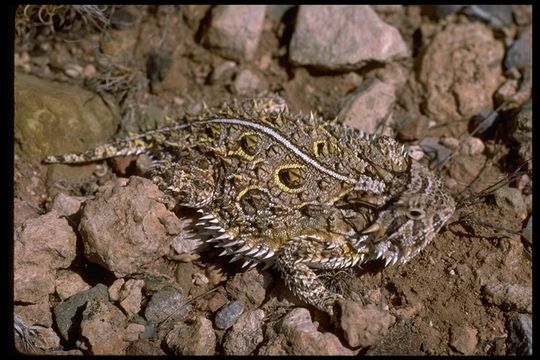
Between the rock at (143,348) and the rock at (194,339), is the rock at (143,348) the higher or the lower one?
the lower one

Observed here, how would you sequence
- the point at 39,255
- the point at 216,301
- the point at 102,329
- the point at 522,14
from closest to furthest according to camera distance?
the point at 102,329
the point at 39,255
the point at 216,301
the point at 522,14

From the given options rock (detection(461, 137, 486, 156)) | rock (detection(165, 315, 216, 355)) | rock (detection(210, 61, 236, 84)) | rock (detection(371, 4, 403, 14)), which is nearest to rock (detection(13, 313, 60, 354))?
rock (detection(165, 315, 216, 355))

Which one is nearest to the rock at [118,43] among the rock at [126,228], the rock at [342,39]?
the rock at [342,39]

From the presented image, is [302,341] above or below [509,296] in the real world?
below

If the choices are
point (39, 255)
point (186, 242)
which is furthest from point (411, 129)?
point (39, 255)

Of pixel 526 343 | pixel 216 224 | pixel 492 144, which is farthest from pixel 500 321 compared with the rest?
pixel 216 224

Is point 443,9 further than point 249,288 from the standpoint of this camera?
Yes

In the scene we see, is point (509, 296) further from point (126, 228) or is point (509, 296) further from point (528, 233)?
point (126, 228)

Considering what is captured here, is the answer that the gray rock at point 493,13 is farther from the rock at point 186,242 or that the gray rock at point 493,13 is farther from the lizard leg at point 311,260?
the rock at point 186,242
